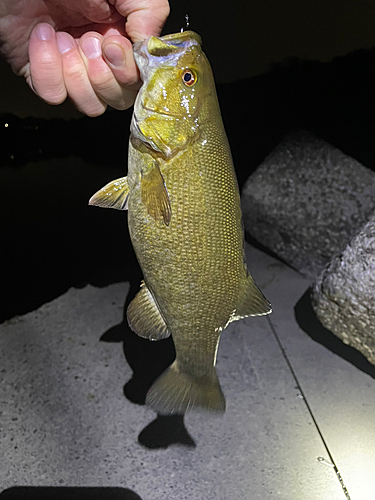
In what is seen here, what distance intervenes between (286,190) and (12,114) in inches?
55.2

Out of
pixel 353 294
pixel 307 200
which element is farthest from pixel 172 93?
pixel 307 200

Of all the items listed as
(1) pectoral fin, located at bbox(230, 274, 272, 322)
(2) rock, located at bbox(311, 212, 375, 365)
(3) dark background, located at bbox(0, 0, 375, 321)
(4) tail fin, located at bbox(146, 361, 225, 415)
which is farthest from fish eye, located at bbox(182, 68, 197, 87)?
(2) rock, located at bbox(311, 212, 375, 365)

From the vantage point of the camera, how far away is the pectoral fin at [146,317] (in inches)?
42.4

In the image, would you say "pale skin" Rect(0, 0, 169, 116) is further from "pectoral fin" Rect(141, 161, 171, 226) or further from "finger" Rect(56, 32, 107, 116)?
"pectoral fin" Rect(141, 161, 171, 226)

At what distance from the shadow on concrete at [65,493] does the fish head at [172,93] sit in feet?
3.90

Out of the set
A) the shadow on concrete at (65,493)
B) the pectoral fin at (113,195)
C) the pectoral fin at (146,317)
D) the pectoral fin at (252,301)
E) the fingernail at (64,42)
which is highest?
the fingernail at (64,42)

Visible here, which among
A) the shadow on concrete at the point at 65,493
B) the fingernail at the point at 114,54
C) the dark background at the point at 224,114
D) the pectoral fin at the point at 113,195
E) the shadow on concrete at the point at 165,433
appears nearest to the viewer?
the fingernail at the point at 114,54

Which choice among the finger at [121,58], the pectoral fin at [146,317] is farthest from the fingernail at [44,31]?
the pectoral fin at [146,317]

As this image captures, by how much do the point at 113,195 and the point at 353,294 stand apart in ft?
3.83

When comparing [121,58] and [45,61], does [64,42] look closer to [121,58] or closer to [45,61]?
[45,61]

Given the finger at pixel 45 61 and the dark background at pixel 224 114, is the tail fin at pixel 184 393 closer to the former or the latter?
the finger at pixel 45 61

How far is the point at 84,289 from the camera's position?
2273 mm

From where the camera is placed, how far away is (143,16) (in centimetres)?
94

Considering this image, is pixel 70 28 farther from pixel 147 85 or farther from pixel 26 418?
pixel 26 418
